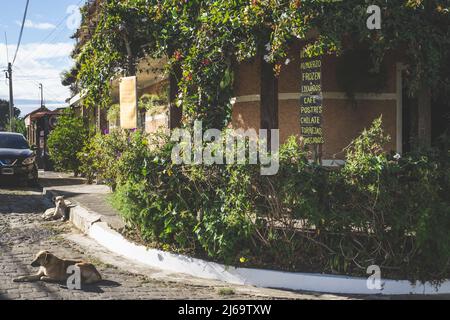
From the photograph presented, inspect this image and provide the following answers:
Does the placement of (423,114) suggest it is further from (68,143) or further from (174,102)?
(68,143)

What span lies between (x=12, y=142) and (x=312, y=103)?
12354mm

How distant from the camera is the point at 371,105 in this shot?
10.3 m

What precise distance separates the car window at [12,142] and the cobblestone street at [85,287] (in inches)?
336

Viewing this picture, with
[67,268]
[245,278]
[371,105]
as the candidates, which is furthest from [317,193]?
[371,105]

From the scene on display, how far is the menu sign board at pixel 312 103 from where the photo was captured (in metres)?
8.71

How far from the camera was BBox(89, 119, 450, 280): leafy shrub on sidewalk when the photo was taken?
5.92m

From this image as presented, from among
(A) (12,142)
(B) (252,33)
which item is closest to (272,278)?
(B) (252,33)

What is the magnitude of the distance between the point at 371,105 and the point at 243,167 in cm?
479

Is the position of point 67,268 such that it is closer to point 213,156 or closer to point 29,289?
point 29,289

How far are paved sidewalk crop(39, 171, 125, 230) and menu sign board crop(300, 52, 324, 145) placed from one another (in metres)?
3.35

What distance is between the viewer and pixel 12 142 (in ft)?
58.9

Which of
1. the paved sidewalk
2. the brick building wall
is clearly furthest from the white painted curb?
the brick building wall

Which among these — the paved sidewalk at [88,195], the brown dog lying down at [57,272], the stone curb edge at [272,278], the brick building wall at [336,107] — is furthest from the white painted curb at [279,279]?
the brick building wall at [336,107]

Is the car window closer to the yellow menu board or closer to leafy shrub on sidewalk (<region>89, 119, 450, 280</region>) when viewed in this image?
the yellow menu board
